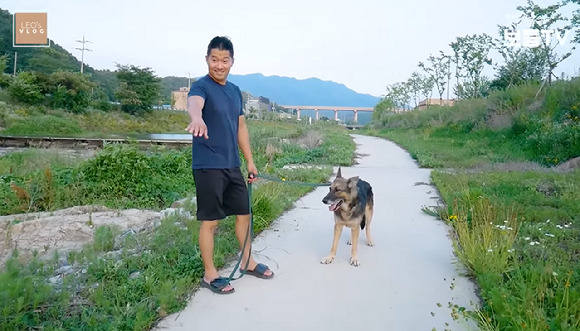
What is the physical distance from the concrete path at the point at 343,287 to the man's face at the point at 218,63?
186 cm

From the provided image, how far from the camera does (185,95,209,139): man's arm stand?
9.78ft

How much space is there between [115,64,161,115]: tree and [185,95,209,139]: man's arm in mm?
44847

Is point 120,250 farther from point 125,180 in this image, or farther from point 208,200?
point 125,180

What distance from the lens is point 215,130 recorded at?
11.6ft

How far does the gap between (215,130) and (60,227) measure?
10.9ft

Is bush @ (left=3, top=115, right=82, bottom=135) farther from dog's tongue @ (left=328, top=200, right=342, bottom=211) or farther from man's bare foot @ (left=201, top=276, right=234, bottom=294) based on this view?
dog's tongue @ (left=328, top=200, right=342, bottom=211)

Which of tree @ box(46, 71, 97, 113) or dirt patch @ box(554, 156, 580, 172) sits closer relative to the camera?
dirt patch @ box(554, 156, 580, 172)

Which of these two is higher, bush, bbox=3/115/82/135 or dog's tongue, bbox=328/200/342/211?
dog's tongue, bbox=328/200/342/211

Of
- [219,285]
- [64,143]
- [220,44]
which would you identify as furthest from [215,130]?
[64,143]

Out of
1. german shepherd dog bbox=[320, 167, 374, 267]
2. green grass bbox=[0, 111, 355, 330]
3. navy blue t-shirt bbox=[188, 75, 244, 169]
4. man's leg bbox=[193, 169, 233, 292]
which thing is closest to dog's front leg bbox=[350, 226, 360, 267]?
german shepherd dog bbox=[320, 167, 374, 267]

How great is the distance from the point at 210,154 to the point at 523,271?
2.84 metres

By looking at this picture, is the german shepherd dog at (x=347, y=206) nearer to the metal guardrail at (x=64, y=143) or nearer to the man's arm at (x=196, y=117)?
the man's arm at (x=196, y=117)

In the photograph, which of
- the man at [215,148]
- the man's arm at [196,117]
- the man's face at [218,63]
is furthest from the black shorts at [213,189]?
the man's face at [218,63]

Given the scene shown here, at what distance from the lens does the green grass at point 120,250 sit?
2.94 meters
